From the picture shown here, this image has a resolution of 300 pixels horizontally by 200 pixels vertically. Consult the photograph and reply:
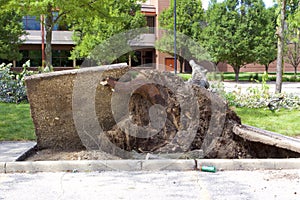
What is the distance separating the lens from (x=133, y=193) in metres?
4.17

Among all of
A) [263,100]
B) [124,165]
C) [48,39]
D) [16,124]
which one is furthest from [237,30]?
[124,165]

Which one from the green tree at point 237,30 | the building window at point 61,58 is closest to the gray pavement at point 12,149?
the green tree at point 237,30

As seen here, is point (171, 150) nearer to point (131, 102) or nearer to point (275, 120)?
point (131, 102)

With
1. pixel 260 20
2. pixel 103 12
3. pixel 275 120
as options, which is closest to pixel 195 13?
pixel 260 20

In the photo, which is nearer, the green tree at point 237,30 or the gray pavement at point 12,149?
the gray pavement at point 12,149

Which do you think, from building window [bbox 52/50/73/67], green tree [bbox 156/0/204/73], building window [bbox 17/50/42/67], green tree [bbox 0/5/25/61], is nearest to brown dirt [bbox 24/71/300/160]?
green tree [bbox 0/5/25/61]

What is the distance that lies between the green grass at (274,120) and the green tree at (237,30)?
2037 centimetres

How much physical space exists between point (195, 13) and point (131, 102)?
3140 centimetres

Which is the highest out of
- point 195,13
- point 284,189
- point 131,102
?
point 195,13

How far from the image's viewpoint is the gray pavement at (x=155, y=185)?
4.10m

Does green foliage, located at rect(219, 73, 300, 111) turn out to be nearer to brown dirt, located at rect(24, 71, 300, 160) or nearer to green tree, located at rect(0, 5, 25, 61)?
brown dirt, located at rect(24, 71, 300, 160)

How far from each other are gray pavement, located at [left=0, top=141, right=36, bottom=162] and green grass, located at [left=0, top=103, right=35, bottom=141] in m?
0.44

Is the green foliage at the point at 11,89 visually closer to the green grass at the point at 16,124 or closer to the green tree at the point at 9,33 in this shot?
the green grass at the point at 16,124

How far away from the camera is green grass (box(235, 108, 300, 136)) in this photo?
8.27m
